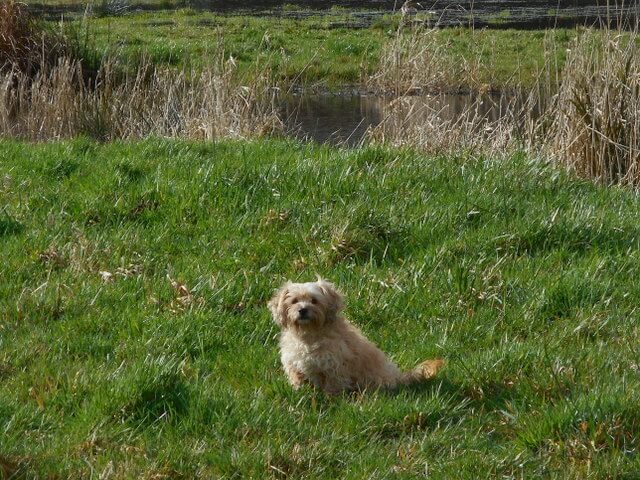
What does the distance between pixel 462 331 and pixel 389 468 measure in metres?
1.67

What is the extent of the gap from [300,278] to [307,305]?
4.87 feet

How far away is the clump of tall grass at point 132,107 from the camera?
39.3 feet

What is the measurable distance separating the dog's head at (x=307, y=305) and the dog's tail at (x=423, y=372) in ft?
1.56

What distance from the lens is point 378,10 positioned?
33031mm

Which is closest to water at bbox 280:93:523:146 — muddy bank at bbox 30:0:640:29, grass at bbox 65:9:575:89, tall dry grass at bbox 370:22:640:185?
grass at bbox 65:9:575:89

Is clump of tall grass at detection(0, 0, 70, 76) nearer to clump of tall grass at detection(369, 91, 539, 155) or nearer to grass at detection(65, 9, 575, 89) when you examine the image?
grass at detection(65, 9, 575, 89)

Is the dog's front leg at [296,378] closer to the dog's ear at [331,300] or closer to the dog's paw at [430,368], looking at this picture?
the dog's ear at [331,300]

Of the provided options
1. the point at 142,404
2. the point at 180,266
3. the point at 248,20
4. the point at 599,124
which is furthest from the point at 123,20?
the point at 142,404

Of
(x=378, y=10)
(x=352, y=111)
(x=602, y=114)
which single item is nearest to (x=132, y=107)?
(x=602, y=114)

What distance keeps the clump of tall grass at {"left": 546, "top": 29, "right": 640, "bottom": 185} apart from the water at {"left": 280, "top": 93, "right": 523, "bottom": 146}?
221cm

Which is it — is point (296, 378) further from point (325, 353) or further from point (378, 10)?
point (378, 10)

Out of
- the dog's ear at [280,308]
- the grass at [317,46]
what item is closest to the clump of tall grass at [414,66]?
the grass at [317,46]

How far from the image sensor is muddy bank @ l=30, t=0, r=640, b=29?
2791 centimetres

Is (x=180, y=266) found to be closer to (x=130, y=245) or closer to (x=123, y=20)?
(x=130, y=245)
